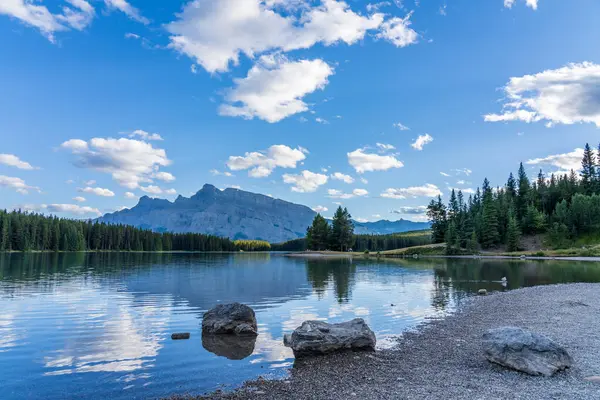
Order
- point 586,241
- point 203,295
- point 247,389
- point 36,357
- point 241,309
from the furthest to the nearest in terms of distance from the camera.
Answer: point 586,241 < point 203,295 < point 241,309 < point 36,357 < point 247,389

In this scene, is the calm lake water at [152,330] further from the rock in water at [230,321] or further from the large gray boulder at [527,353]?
the large gray boulder at [527,353]

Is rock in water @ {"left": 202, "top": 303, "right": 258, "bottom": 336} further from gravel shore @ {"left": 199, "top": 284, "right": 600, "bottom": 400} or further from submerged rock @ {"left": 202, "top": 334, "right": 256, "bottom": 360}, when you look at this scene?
gravel shore @ {"left": 199, "top": 284, "right": 600, "bottom": 400}

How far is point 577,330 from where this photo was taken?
2202cm

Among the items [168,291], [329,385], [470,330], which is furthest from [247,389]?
[168,291]

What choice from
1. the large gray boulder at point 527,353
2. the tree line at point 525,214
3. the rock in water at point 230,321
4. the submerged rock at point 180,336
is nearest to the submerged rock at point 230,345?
the rock in water at point 230,321

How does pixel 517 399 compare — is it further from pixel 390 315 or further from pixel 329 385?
pixel 390 315

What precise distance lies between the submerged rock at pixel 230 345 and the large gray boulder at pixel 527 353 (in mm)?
11622

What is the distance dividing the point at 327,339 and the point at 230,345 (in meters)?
5.88

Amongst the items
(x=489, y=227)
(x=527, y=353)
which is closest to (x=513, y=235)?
(x=489, y=227)

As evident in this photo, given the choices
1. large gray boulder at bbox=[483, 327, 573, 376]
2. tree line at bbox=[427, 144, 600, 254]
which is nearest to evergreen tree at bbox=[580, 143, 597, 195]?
tree line at bbox=[427, 144, 600, 254]

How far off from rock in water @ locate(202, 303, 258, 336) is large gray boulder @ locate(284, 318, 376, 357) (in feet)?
15.8

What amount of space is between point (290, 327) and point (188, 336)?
6746 mm

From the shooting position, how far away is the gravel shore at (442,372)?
42.2 ft

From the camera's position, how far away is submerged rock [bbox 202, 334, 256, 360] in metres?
19.7
